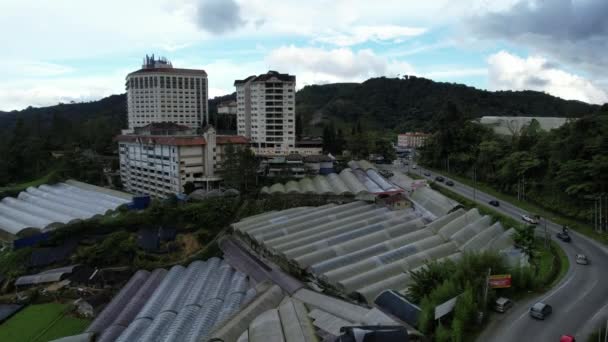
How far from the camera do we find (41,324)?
20.2 metres

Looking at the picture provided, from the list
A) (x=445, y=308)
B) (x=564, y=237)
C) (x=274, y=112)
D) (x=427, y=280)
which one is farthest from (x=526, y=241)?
(x=274, y=112)

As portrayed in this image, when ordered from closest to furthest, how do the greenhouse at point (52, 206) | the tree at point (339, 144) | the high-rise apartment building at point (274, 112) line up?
the greenhouse at point (52, 206), the high-rise apartment building at point (274, 112), the tree at point (339, 144)

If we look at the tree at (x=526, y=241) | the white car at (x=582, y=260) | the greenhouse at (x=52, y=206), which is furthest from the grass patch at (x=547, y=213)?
the greenhouse at (x=52, y=206)

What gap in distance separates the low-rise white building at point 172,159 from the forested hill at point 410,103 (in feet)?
156

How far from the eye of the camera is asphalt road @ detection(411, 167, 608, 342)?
12297mm

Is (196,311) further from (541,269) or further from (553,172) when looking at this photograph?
(553,172)

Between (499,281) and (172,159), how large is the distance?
3077 centimetres

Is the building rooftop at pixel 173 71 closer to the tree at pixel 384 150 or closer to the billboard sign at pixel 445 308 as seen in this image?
the tree at pixel 384 150

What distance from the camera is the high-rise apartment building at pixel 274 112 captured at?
4672 cm

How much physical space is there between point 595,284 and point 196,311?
52.5 ft

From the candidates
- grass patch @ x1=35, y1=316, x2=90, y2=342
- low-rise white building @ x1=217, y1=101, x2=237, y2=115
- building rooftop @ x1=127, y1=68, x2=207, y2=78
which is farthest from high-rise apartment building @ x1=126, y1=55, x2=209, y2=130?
grass patch @ x1=35, y1=316, x2=90, y2=342

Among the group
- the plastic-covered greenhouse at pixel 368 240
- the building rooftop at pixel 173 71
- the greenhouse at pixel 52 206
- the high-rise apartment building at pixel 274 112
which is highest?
the building rooftop at pixel 173 71

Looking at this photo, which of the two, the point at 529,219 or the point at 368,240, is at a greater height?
the point at 529,219

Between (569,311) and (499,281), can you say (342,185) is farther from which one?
(569,311)
